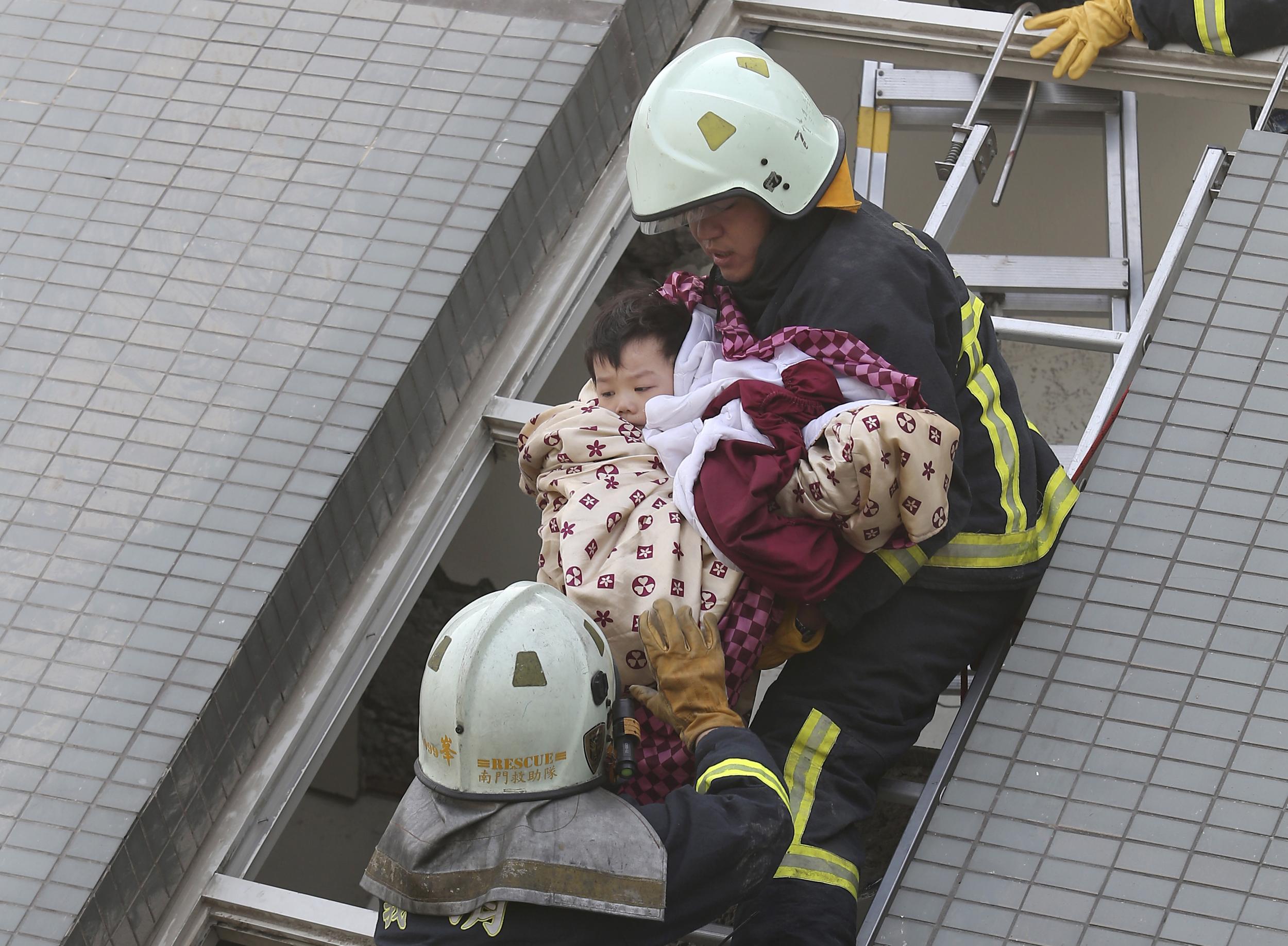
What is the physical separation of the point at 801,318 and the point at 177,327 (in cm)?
155

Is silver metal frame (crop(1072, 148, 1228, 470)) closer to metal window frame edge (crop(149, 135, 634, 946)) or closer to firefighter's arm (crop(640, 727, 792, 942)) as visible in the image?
firefighter's arm (crop(640, 727, 792, 942))

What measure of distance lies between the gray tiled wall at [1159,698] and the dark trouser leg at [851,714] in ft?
0.42

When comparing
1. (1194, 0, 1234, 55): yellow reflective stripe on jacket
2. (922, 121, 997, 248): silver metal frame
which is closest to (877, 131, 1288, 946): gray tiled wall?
(922, 121, 997, 248): silver metal frame

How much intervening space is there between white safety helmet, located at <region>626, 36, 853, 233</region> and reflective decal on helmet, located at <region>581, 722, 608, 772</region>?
87 centimetres

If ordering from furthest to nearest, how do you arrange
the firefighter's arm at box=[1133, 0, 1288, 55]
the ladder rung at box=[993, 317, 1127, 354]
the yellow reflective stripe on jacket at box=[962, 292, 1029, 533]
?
the firefighter's arm at box=[1133, 0, 1288, 55]
the ladder rung at box=[993, 317, 1127, 354]
the yellow reflective stripe on jacket at box=[962, 292, 1029, 533]

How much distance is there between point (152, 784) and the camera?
8.99 feet

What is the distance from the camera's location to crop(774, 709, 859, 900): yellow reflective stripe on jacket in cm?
249

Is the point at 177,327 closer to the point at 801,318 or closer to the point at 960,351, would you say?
the point at 801,318

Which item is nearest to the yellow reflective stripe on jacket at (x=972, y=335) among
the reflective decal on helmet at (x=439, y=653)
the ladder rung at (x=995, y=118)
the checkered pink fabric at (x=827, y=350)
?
the checkered pink fabric at (x=827, y=350)

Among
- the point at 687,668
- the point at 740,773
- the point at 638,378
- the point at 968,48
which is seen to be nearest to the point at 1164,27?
the point at 968,48

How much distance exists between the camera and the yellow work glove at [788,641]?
8.57 ft

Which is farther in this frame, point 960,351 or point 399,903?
point 960,351

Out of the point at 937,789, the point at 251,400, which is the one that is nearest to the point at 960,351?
the point at 937,789

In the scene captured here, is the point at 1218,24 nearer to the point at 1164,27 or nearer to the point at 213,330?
the point at 1164,27
